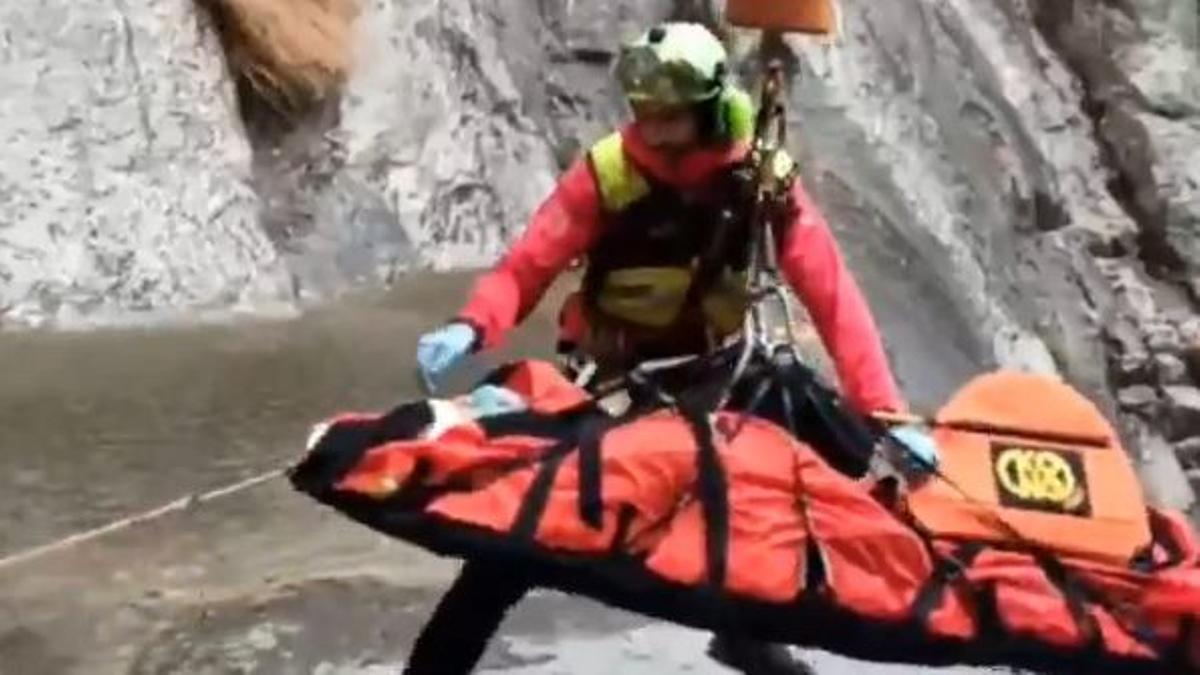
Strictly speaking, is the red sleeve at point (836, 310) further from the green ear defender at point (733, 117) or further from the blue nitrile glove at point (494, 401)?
the blue nitrile glove at point (494, 401)

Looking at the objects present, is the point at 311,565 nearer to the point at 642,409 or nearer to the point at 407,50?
the point at 642,409

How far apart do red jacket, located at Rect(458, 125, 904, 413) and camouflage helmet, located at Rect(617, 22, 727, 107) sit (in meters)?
0.12

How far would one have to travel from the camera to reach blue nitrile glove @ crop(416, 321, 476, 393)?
3.14 meters

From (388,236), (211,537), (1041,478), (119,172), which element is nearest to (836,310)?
(1041,478)

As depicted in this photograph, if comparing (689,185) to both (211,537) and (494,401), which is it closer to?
(494,401)

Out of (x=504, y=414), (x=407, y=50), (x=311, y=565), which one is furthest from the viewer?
(x=407, y=50)

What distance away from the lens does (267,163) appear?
7.22m

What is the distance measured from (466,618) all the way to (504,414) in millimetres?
404

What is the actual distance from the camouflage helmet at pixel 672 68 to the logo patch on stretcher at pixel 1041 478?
2.33ft

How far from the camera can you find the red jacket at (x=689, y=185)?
3.25 meters

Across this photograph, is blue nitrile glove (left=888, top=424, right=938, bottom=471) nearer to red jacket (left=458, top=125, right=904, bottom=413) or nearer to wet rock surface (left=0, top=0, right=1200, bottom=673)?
red jacket (left=458, top=125, right=904, bottom=413)

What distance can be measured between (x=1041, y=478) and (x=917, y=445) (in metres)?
0.20

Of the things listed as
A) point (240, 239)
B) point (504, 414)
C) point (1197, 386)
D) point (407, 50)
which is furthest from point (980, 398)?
point (1197, 386)

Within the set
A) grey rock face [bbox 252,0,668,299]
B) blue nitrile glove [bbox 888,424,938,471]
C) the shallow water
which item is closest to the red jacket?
blue nitrile glove [bbox 888,424,938,471]
